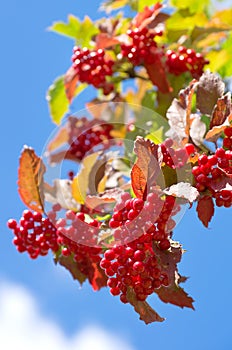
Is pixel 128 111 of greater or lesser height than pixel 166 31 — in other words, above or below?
below

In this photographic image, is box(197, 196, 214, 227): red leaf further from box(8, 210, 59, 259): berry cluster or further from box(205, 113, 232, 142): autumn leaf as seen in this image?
box(8, 210, 59, 259): berry cluster

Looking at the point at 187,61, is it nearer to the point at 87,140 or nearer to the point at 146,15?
the point at 146,15

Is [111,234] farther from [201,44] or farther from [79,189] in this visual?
[201,44]

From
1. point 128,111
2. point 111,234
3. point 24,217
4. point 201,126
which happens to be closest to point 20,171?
point 24,217

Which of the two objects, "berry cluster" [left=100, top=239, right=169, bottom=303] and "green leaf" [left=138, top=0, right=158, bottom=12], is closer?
"berry cluster" [left=100, top=239, right=169, bottom=303]

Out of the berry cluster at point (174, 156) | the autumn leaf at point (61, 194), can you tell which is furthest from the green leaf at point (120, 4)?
the berry cluster at point (174, 156)

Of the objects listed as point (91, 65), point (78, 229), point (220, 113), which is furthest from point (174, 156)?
point (91, 65)

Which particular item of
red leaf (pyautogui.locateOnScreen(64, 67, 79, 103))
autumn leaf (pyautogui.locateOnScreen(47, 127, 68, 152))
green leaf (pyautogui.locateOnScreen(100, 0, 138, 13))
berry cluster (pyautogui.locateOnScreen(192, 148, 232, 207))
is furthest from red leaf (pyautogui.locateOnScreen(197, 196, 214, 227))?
green leaf (pyautogui.locateOnScreen(100, 0, 138, 13))
